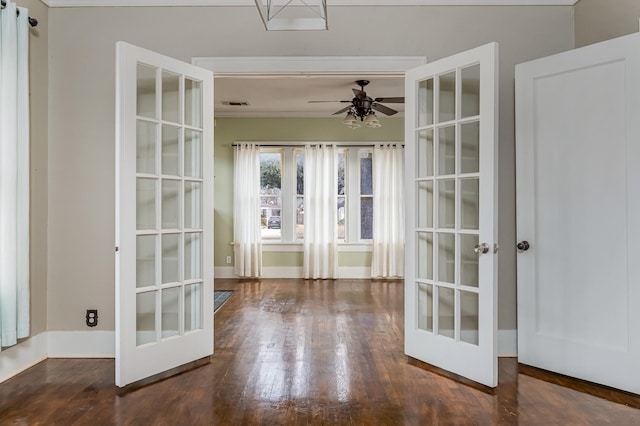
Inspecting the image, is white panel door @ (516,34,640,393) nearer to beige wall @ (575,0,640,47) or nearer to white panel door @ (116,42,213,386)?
beige wall @ (575,0,640,47)

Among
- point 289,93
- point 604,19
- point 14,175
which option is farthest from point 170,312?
point 289,93

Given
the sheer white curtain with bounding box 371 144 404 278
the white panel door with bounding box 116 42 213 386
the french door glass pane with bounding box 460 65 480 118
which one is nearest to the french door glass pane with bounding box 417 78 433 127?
the french door glass pane with bounding box 460 65 480 118

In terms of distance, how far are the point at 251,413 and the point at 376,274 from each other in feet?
16.7

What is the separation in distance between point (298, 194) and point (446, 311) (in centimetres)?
482

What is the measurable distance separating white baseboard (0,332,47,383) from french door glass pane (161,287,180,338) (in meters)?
1.04

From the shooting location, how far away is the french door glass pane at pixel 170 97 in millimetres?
2924

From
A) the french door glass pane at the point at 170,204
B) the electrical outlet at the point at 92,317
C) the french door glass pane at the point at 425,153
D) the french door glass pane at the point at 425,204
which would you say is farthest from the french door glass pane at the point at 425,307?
the electrical outlet at the point at 92,317

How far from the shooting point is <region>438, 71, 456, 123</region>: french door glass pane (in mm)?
2926

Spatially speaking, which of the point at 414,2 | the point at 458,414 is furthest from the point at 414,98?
the point at 458,414

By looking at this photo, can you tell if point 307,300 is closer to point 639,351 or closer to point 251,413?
point 251,413

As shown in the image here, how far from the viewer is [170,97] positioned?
2.96 meters

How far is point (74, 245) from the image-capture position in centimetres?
329

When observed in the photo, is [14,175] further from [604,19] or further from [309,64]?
A: [604,19]

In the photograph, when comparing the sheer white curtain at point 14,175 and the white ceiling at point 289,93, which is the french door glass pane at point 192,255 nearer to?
the sheer white curtain at point 14,175
